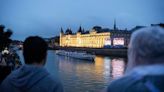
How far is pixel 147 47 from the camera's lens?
1920mm

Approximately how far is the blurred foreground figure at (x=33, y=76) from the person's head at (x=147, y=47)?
0.64m

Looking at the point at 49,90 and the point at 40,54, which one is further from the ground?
the point at 40,54

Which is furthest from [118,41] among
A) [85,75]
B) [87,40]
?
[85,75]

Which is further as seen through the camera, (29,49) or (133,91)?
(29,49)

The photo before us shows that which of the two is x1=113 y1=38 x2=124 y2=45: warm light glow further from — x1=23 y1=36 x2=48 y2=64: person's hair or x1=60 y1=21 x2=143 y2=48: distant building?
x1=23 y1=36 x2=48 y2=64: person's hair

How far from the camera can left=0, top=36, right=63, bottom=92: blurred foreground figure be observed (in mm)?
2482

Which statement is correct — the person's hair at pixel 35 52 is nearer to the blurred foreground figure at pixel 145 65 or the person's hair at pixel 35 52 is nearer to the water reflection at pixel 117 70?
the blurred foreground figure at pixel 145 65

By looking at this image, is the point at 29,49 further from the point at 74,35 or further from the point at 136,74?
the point at 74,35

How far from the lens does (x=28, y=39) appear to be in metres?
2.69

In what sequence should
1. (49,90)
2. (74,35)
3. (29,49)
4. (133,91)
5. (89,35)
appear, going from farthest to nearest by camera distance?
1. (74,35)
2. (89,35)
3. (29,49)
4. (49,90)
5. (133,91)

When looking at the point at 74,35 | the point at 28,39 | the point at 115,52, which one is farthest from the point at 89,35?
the point at 28,39

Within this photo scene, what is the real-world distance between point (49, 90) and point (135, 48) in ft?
2.27

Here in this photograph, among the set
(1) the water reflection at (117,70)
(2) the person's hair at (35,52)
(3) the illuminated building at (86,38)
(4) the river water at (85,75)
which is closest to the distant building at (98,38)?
(3) the illuminated building at (86,38)

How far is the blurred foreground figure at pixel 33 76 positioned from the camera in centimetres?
248
